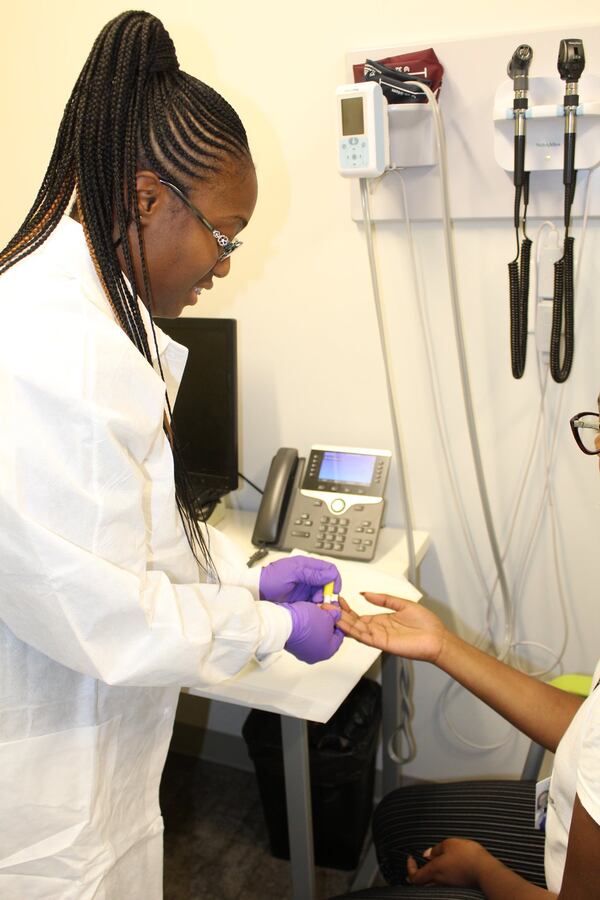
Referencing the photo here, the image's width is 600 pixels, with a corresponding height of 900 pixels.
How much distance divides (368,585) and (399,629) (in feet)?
0.73

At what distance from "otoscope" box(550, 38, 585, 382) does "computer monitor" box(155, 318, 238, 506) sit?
0.59 metres

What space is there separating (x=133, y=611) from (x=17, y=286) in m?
0.36

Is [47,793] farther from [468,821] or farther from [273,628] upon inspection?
[468,821]

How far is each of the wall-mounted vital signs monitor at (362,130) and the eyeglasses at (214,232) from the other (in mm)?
474

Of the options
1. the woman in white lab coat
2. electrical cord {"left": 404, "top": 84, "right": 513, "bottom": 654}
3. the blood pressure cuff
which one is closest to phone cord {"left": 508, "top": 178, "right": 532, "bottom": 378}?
electrical cord {"left": 404, "top": 84, "right": 513, "bottom": 654}

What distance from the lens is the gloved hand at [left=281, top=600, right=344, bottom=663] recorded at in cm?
116

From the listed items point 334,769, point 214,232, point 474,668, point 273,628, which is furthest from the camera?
point 334,769

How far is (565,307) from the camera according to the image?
142 centimetres

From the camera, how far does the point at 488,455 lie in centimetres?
162

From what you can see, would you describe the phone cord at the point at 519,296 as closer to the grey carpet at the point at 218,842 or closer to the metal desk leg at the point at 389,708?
the metal desk leg at the point at 389,708

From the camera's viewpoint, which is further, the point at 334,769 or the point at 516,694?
the point at 334,769

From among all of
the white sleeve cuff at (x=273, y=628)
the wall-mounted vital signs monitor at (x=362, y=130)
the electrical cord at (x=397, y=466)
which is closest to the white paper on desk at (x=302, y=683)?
the white sleeve cuff at (x=273, y=628)

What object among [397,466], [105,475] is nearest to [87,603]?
[105,475]

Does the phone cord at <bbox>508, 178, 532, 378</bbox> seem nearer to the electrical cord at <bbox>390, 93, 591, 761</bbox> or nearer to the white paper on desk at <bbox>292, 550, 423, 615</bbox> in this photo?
the electrical cord at <bbox>390, 93, 591, 761</bbox>
